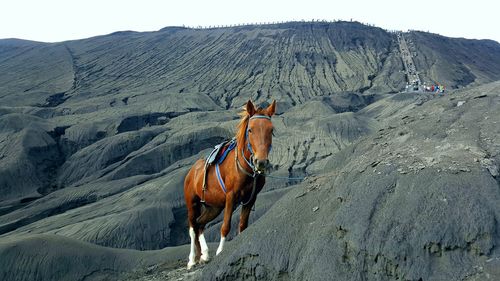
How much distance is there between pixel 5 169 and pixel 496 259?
25104 mm

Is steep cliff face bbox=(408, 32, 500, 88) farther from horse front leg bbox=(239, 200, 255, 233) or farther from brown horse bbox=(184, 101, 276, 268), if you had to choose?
horse front leg bbox=(239, 200, 255, 233)

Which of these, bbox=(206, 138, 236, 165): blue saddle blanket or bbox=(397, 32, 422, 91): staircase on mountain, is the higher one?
bbox=(397, 32, 422, 91): staircase on mountain

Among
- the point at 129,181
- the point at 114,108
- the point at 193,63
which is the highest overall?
the point at 193,63

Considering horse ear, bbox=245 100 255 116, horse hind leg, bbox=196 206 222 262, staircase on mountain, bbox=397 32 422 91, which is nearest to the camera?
horse ear, bbox=245 100 255 116

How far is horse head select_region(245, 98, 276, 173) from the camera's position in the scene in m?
4.39

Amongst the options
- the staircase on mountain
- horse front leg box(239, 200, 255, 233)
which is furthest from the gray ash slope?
the staircase on mountain

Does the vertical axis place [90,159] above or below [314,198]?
below

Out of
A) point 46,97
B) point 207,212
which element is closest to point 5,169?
point 46,97

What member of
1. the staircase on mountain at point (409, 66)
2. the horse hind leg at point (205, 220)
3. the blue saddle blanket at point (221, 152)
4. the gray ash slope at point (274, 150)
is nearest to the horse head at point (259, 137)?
the blue saddle blanket at point (221, 152)

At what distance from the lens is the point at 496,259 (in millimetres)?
3209

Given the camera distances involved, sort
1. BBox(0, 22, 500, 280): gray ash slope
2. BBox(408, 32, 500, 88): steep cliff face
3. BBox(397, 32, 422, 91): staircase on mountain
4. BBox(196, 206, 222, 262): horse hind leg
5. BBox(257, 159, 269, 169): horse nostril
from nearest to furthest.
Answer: BBox(0, 22, 500, 280): gray ash slope → BBox(257, 159, 269, 169): horse nostril → BBox(196, 206, 222, 262): horse hind leg → BBox(397, 32, 422, 91): staircase on mountain → BBox(408, 32, 500, 88): steep cliff face

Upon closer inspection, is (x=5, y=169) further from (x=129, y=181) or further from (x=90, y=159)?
(x=129, y=181)

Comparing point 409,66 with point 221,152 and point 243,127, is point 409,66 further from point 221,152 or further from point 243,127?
point 243,127

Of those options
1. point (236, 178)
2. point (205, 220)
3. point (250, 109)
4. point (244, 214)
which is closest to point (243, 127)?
point (250, 109)
